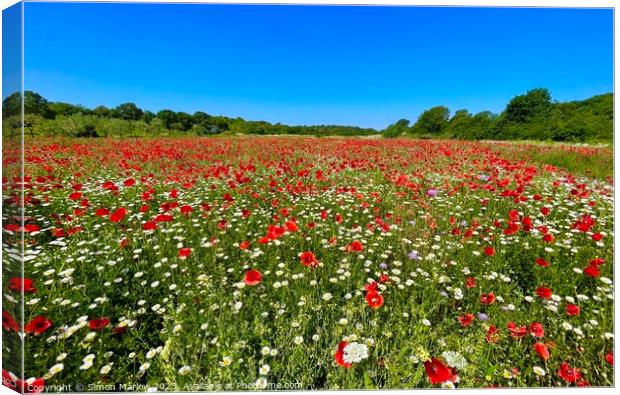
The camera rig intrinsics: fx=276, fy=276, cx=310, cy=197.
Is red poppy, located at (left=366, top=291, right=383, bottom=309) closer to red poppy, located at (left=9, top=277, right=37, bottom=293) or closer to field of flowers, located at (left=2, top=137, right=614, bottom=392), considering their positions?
field of flowers, located at (left=2, top=137, right=614, bottom=392)

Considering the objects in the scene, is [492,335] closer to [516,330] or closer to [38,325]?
[516,330]

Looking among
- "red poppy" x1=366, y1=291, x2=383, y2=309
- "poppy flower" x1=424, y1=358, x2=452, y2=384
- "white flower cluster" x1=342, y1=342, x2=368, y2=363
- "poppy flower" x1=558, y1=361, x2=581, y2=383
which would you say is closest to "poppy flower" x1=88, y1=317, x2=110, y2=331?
"white flower cluster" x1=342, y1=342, x2=368, y2=363

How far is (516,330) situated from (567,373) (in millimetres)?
254

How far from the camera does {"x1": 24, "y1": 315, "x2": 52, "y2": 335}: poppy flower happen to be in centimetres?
131

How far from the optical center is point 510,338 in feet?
4.62

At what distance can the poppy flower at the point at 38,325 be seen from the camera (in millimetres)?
1309

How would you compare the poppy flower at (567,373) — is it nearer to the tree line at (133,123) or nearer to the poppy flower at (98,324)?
the tree line at (133,123)

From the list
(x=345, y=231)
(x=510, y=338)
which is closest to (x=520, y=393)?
(x=510, y=338)

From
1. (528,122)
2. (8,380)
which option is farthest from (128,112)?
(528,122)

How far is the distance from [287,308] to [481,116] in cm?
206

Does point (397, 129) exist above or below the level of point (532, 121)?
below

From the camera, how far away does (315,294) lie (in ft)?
5.21

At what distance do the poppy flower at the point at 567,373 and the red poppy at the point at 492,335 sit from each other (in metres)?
0.26

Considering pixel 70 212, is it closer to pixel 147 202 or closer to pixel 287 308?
pixel 147 202
